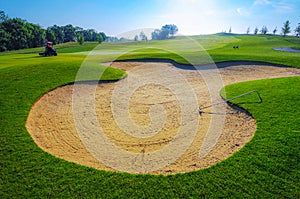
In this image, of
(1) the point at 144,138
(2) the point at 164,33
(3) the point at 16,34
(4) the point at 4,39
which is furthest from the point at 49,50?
(2) the point at 164,33

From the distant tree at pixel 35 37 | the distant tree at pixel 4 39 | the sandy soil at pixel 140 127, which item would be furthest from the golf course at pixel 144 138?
the distant tree at pixel 35 37

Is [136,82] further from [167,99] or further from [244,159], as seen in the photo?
[244,159]

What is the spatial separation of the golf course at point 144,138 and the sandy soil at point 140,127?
46mm

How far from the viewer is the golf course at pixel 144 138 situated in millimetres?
Answer: 5277

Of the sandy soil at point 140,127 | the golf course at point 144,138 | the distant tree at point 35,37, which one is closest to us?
the golf course at point 144,138

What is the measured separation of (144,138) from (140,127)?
113cm

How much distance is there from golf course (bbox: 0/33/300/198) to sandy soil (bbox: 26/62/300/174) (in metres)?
0.05

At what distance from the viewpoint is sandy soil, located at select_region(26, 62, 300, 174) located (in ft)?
22.9

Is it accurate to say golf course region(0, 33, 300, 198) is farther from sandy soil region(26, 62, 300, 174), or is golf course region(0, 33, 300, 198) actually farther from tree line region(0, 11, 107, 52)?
tree line region(0, 11, 107, 52)

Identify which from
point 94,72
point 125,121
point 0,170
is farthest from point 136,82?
point 0,170

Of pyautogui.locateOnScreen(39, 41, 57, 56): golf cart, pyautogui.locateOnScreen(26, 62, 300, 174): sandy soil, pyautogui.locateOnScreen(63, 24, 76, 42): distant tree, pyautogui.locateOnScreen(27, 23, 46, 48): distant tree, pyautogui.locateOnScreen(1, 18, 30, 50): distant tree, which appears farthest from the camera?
pyautogui.locateOnScreen(63, 24, 76, 42): distant tree

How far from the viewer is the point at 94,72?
17828mm

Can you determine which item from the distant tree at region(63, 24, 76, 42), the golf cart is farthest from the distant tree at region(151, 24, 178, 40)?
the golf cart

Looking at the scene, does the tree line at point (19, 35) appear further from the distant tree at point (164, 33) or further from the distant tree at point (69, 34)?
the distant tree at point (164, 33)
